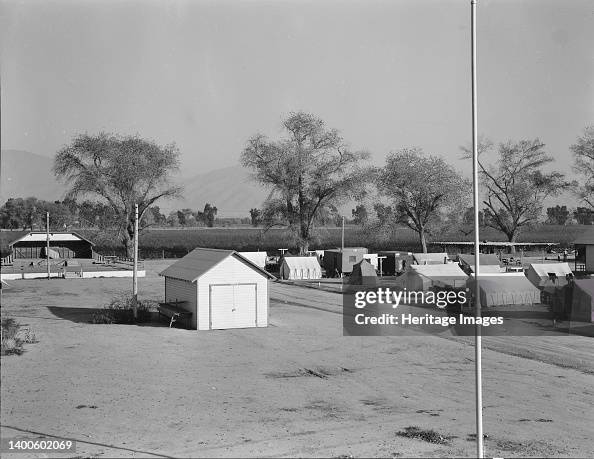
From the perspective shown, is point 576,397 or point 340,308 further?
point 340,308

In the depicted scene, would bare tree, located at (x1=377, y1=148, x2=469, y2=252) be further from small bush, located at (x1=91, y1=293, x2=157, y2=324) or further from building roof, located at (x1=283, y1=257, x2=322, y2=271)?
small bush, located at (x1=91, y1=293, x2=157, y2=324)

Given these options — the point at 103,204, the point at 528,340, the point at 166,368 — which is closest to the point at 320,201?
the point at 103,204

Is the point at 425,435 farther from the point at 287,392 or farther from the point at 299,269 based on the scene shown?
the point at 299,269

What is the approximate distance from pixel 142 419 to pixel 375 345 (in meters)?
10.5

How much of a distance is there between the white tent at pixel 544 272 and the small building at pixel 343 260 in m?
13.7

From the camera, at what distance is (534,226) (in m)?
72.4

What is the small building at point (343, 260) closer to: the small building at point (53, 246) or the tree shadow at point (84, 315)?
the tree shadow at point (84, 315)

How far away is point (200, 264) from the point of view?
84.9 ft

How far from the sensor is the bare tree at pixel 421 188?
215 feet

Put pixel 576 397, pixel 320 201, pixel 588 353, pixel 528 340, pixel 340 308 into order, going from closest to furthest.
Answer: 1. pixel 576 397
2. pixel 588 353
3. pixel 528 340
4. pixel 340 308
5. pixel 320 201

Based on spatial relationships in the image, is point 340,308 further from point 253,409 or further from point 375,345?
point 253,409

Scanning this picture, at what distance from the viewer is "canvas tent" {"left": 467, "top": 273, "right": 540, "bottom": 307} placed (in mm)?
29344

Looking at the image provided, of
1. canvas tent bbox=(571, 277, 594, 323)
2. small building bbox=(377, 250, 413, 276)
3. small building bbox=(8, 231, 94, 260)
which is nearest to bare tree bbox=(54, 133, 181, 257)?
small building bbox=(8, 231, 94, 260)

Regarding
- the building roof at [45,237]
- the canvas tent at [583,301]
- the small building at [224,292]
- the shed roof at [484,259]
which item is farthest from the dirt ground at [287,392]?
the building roof at [45,237]
